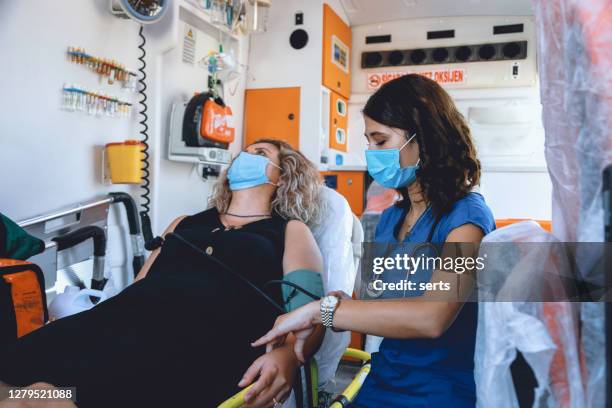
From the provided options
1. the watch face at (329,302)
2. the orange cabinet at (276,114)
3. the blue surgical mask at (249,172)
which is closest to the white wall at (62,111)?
the blue surgical mask at (249,172)

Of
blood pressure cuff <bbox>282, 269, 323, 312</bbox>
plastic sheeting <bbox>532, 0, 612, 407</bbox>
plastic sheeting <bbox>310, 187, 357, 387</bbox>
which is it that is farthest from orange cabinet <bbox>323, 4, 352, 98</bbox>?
plastic sheeting <bbox>532, 0, 612, 407</bbox>

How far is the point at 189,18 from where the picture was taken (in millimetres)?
3068

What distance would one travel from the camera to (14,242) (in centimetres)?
174

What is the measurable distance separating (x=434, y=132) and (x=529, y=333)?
0.76 m

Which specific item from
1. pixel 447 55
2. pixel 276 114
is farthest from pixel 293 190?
pixel 447 55

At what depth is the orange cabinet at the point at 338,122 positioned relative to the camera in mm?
3936

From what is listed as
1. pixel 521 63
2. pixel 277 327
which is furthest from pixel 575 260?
pixel 521 63

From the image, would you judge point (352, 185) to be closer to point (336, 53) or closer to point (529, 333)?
point (336, 53)

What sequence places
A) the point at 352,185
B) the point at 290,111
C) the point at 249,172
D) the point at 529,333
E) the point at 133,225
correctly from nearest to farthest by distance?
the point at 529,333
the point at 249,172
the point at 133,225
the point at 352,185
the point at 290,111

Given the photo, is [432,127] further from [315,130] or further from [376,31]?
[376,31]

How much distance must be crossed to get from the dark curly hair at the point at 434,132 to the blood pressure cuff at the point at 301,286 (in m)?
0.52

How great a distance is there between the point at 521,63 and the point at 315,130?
171 centimetres

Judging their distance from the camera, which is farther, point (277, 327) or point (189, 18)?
point (189, 18)

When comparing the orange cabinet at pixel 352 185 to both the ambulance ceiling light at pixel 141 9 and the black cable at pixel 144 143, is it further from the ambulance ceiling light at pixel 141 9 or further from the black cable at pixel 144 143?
the ambulance ceiling light at pixel 141 9
